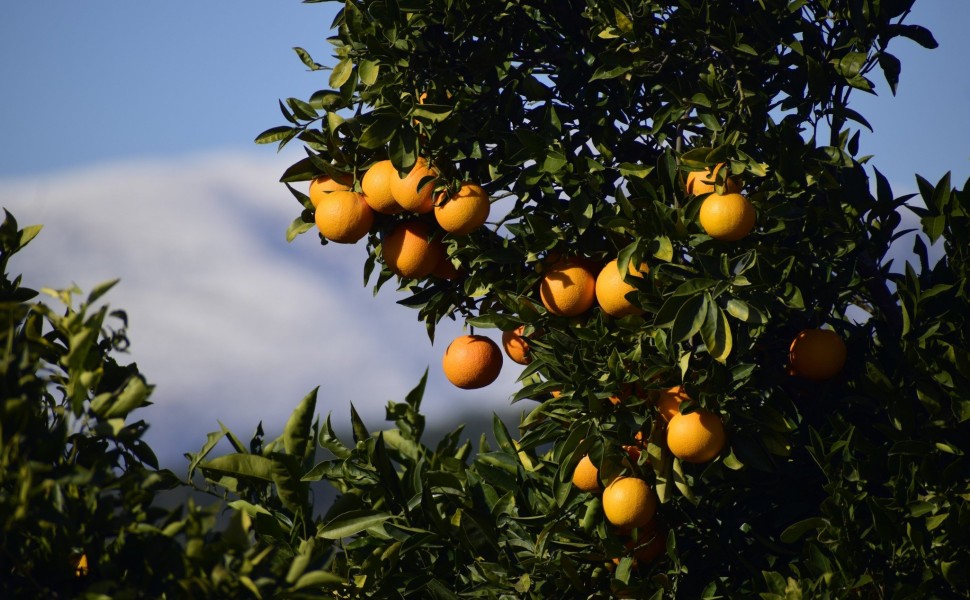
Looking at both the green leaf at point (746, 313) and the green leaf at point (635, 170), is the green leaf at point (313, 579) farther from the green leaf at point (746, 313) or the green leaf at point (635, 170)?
the green leaf at point (635, 170)

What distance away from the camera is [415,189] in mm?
2691

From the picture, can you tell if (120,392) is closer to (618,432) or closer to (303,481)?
(303,481)

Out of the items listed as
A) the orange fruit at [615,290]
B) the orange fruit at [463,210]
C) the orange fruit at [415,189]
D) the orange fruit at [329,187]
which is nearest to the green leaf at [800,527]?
the orange fruit at [615,290]

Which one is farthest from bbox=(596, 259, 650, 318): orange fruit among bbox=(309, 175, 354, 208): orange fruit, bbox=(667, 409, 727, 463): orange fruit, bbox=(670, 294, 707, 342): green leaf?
bbox=(309, 175, 354, 208): orange fruit

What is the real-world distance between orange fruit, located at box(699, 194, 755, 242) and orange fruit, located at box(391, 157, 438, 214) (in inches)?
29.4

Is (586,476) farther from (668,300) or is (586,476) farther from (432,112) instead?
(432,112)

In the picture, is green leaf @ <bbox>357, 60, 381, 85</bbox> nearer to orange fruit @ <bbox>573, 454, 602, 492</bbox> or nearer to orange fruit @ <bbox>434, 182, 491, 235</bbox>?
orange fruit @ <bbox>434, 182, 491, 235</bbox>

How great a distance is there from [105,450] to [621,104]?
1.75m

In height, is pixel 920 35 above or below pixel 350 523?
above

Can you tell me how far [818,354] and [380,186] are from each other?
4.33 feet

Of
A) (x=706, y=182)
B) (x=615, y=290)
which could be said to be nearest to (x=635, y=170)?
(x=706, y=182)

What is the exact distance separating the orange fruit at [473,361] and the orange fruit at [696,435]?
0.77 m

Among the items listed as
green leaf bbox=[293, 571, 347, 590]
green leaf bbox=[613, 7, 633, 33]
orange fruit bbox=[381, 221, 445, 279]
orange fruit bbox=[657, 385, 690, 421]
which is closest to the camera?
green leaf bbox=[293, 571, 347, 590]

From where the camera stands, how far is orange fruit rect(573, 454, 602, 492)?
2.77 m
